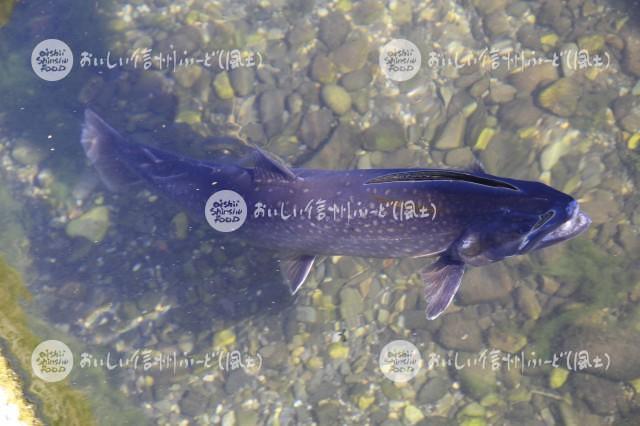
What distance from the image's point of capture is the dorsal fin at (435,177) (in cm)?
439

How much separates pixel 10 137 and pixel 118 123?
184 cm

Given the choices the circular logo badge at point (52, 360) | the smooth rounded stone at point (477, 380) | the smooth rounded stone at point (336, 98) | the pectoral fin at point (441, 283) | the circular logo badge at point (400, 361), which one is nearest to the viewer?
the pectoral fin at point (441, 283)

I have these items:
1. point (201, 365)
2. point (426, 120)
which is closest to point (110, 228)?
point (201, 365)

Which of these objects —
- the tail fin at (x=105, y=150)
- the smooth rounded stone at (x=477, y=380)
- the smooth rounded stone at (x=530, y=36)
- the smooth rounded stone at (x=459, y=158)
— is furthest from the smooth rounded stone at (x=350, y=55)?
the smooth rounded stone at (x=477, y=380)

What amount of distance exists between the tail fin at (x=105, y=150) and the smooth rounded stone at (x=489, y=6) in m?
5.73

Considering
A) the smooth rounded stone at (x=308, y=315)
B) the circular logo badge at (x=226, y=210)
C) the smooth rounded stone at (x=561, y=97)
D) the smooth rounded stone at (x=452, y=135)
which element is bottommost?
the smooth rounded stone at (x=308, y=315)

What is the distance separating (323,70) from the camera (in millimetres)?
7344

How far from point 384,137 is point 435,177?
2400mm

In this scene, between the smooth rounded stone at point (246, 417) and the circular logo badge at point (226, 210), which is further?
the smooth rounded stone at point (246, 417)

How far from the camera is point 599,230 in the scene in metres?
6.19

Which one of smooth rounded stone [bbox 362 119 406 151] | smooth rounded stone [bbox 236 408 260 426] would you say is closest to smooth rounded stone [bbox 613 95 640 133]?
smooth rounded stone [bbox 362 119 406 151]

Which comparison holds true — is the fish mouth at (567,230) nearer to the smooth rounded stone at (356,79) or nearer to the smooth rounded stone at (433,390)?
the smooth rounded stone at (433,390)

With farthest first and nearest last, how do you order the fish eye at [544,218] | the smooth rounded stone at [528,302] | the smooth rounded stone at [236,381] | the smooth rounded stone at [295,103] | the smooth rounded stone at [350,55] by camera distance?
the smooth rounded stone at [350,55], the smooth rounded stone at [295,103], the smooth rounded stone at [236,381], the smooth rounded stone at [528,302], the fish eye at [544,218]

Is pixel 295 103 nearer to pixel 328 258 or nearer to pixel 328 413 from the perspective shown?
pixel 328 258
